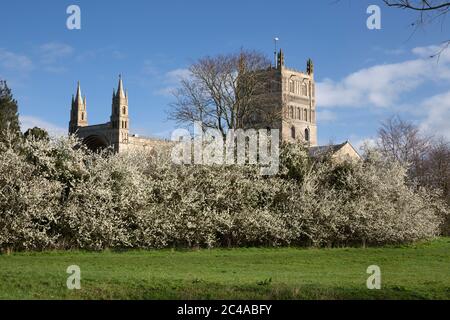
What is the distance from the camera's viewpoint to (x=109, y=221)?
2075 centimetres

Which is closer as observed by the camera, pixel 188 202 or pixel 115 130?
pixel 188 202

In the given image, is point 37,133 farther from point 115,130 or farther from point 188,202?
point 115,130

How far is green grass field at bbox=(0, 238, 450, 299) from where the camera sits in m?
10.8

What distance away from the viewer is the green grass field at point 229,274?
10781 millimetres

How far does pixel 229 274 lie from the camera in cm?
1392

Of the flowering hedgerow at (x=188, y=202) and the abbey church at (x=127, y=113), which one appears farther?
the abbey church at (x=127, y=113)

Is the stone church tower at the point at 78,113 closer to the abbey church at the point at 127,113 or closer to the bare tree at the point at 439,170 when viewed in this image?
the abbey church at the point at 127,113

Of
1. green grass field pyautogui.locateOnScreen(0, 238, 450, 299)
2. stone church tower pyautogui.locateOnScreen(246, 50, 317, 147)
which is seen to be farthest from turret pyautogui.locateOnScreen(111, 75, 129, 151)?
green grass field pyautogui.locateOnScreen(0, 238, 450, 299)

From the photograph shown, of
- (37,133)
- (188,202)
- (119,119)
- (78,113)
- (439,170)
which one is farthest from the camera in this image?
(78,113)

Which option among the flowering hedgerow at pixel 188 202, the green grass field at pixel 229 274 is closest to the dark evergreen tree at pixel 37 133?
the flowering hedgerow at pixel 188 202

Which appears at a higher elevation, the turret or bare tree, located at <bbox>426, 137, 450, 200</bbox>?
the turret

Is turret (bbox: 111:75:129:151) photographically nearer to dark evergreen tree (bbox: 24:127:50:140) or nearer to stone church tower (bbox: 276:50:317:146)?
stone church tower (bbox: 276:50:317:146)

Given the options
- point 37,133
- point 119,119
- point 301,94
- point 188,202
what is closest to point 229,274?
point 188,202
